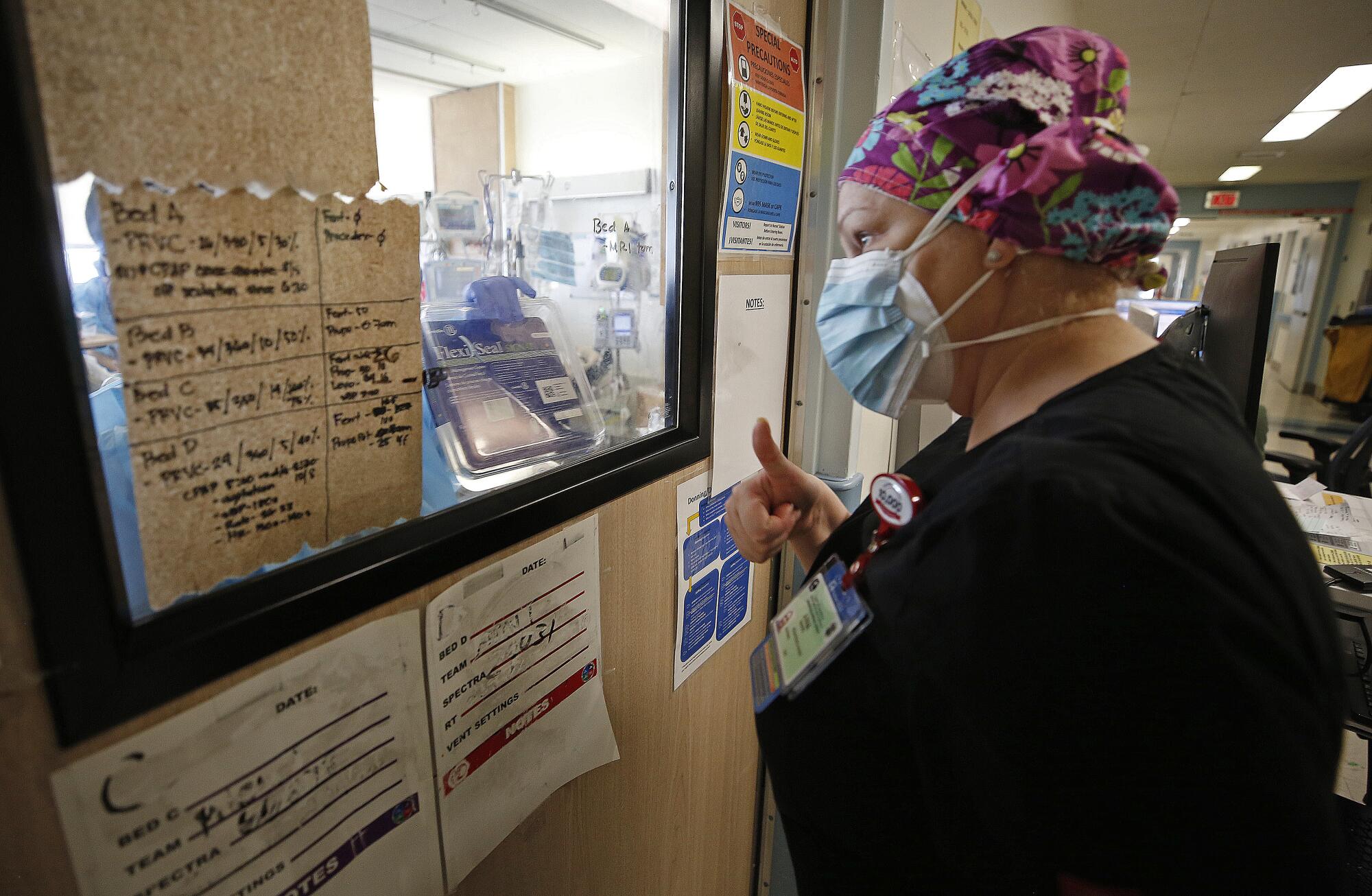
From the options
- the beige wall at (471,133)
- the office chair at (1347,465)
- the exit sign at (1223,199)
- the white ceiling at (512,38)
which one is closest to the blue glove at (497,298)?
the white ceiling at (512,38)

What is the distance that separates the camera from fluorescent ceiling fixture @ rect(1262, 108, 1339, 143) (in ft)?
20.1

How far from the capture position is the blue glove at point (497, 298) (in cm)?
94

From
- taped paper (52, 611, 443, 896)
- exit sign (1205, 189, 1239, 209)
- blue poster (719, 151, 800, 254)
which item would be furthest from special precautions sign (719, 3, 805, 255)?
exit sign (1205, 189, 1239, 209)

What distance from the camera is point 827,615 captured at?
751 mm

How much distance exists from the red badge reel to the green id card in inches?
1.7

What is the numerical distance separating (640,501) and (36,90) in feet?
2.49

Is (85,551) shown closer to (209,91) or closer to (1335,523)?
(209,91)

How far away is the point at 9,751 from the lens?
42 centimetres

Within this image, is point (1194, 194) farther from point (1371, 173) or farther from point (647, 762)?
point (647, 762)

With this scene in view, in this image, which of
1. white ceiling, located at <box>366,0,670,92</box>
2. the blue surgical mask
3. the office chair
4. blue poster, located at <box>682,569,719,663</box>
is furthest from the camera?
the office chair

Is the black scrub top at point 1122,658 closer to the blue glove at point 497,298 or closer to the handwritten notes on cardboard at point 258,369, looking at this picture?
the handwritten notes on cardboard at point 258,369

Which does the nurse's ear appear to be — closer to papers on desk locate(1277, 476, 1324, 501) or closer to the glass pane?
the glass pane

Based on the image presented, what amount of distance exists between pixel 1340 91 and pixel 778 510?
24.0ft

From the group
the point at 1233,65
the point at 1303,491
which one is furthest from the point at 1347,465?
the point at 1233,65
